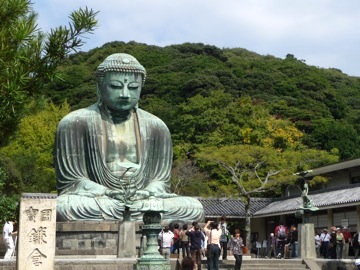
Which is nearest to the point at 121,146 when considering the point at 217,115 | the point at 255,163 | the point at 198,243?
the point at 198,243

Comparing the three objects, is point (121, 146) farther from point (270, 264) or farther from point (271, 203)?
point (271, 203)

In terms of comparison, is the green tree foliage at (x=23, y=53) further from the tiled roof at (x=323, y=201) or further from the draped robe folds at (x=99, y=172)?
the tiled roof at (x=323, y=201)

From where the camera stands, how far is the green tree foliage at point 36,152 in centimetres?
4331

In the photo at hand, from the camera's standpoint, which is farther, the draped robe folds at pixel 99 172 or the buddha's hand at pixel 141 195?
the buddha's hand at pixel 141 195

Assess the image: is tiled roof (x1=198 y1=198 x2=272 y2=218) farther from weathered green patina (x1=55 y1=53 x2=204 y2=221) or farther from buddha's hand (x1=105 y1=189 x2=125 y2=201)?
buddha's hand (x1=105 y1=189 x2=125 y2=201)

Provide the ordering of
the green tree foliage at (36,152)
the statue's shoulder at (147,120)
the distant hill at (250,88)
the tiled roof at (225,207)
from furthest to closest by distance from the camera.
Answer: the distant hill at (250,88), the green tree foliage at (36,152), the tiled roof at (225,207), the statue's shoulder at (147,120)

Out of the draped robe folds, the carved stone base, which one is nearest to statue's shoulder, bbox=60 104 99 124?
the draped robe folds

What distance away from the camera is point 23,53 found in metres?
7.93

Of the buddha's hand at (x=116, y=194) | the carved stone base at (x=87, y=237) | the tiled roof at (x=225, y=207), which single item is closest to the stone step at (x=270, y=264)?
the carved stone base at (x=87, y=237)

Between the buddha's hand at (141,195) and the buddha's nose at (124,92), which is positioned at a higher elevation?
the buddha's nose at (124,92)

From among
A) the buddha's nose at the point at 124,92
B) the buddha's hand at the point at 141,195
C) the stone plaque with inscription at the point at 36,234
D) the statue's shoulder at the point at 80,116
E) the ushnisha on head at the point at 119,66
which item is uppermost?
the ushnisha on head at the point at 119,66

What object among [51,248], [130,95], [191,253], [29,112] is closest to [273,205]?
[130,95]

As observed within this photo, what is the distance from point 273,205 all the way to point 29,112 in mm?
32373

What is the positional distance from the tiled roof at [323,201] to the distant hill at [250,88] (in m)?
11.9
